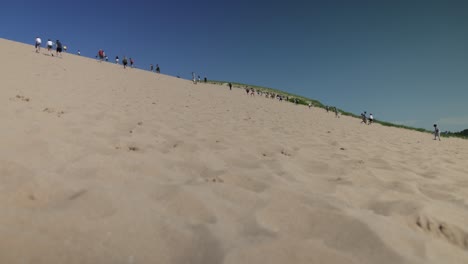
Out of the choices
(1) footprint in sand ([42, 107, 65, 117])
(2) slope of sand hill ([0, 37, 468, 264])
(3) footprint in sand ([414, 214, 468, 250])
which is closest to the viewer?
(2) slope of sand hill ([0, 37, 468, 264])

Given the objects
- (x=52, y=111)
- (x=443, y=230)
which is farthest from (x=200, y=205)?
(x=52, y=111)

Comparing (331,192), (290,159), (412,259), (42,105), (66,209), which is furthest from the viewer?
(42,105)

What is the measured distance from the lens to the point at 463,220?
3250 millimetres

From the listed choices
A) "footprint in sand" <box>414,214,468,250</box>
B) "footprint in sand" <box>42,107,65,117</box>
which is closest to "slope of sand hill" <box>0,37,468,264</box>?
"footprint in sand" <box>414,214,468,250</box>

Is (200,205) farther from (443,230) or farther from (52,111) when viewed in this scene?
(52,111)

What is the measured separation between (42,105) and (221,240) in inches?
251

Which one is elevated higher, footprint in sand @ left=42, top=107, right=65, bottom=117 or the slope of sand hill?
footprint in sand @ left=42, top=107, right=65, bottom=117

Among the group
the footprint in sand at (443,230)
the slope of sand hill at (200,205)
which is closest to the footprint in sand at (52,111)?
the slope of sand hill at (200,205)

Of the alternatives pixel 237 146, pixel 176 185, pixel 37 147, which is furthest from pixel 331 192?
pixel 37 147

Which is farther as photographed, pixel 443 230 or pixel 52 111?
pixel 52 111

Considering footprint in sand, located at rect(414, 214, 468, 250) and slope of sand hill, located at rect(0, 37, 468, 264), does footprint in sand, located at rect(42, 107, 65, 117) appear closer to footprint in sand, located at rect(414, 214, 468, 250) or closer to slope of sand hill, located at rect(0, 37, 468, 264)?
slope of sand hill, located at rect(0, 37, 468, 264)

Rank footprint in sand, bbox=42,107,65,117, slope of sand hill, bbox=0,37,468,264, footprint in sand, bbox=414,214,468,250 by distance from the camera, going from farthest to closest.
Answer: footprint in sand, bbox=42,107,65,117
footprint in sand, bbox=414,214,468,250
slope of sand hill, bbox=0,37,468,264

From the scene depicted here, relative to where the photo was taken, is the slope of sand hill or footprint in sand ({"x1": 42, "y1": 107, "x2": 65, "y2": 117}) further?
footprint in sand ({"x1": 42, "y1": 107, "x2": 65, "y2": 117})

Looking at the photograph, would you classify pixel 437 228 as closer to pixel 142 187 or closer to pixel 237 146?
pixel 142 187
